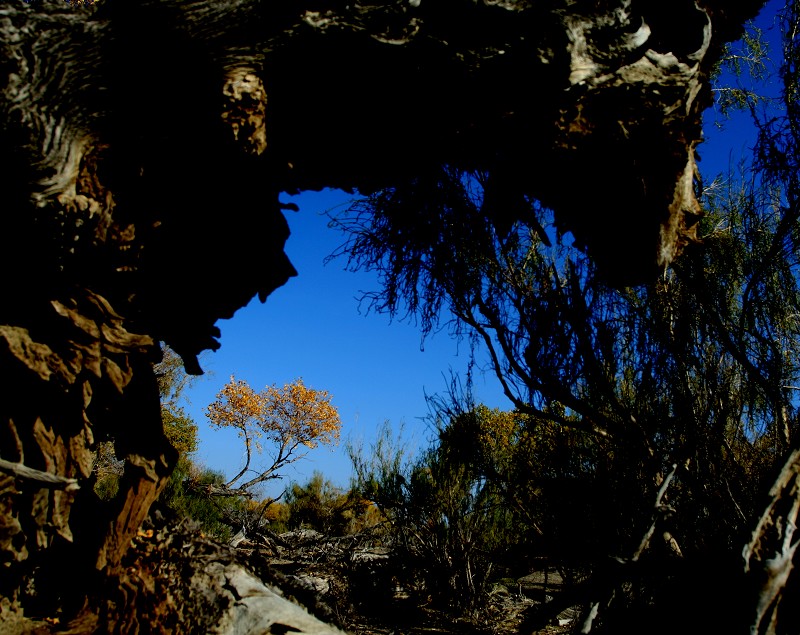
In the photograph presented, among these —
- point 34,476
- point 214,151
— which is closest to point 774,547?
point 34,476

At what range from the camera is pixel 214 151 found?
2.78 meters

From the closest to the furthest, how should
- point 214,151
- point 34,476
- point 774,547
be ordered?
point 774,547, point 34,476, point 214,151

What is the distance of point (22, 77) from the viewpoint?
2322 mm

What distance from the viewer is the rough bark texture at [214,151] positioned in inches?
96.9

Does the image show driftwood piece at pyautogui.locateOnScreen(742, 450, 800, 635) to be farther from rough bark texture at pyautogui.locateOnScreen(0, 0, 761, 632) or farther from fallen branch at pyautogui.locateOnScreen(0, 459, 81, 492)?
rough bark texture at pyautogui.locateOnScreen(0, 0, 761, 632)

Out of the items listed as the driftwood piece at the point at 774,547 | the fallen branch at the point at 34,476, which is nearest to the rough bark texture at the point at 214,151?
the fallen branch at the point at 34,476

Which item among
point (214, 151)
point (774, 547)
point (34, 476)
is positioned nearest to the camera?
point (774, 547)

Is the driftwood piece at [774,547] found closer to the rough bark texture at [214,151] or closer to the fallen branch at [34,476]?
the fallen branch at [34,476]

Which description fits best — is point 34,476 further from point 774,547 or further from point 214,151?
point 774,547

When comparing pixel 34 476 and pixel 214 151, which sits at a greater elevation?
pixel 214 151

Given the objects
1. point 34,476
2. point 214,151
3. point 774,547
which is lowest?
point 34,476

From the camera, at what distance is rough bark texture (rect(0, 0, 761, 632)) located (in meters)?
2.46

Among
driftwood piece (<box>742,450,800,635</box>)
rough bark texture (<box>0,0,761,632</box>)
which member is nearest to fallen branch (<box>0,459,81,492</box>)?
rough bark texture (<box>0,0,761,632</box>)

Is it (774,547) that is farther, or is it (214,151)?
(214,151)
